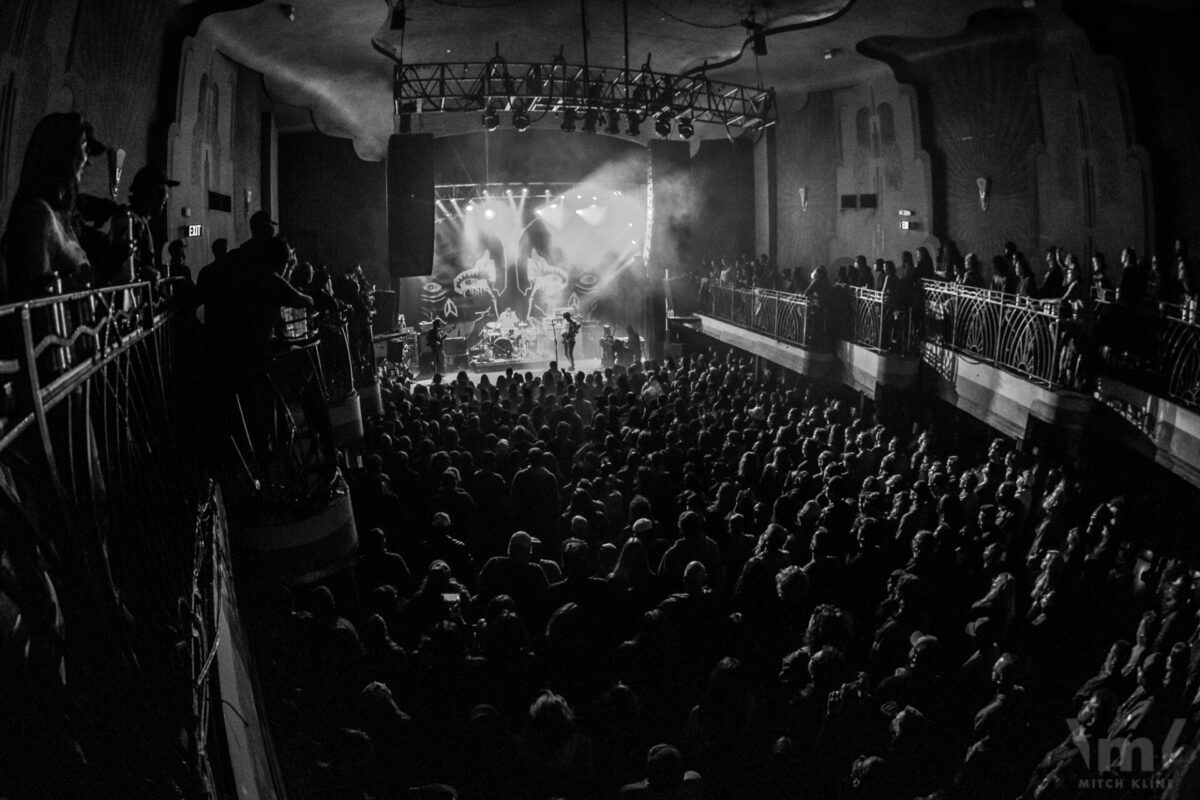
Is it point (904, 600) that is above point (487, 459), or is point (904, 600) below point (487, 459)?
below

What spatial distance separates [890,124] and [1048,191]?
5019mm

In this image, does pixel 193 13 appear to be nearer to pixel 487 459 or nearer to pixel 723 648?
pixel 487 459

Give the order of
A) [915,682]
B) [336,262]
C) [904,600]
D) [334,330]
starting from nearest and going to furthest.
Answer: [915,682], [904,600], [334,330], [336,262]

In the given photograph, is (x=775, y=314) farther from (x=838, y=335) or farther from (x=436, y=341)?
(x=436, y=341)

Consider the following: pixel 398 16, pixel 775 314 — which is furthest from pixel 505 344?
pixel 398 16

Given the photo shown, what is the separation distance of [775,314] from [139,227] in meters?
12.3

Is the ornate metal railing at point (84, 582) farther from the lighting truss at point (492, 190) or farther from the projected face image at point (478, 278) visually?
the projected face image at point (478, 278)

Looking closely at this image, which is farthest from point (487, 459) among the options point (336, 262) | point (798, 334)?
point (336, 262)

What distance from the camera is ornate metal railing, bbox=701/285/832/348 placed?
46.4 ft

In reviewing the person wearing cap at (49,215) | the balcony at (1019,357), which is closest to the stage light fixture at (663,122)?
the balcony at (1019,357)

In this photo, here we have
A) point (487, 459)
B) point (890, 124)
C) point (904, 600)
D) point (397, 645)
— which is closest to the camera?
point (397, 645)

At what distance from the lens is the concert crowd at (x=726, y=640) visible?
3.96 metres

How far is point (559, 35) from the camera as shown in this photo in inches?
646

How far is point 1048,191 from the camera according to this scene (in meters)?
14.3
